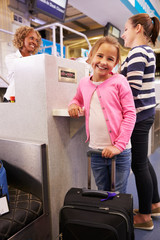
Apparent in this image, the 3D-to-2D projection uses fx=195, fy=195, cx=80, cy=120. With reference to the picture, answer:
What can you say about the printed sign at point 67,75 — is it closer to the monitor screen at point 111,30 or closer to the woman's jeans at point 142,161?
the woman's jeans at point 142,161

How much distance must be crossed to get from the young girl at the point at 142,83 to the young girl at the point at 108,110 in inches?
6.1

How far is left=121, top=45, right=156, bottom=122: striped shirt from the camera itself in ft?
3.81

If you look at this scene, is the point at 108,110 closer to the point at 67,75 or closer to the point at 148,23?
the point at 67,75

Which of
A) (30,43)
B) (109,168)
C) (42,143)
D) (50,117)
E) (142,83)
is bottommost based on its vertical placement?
(109,168)

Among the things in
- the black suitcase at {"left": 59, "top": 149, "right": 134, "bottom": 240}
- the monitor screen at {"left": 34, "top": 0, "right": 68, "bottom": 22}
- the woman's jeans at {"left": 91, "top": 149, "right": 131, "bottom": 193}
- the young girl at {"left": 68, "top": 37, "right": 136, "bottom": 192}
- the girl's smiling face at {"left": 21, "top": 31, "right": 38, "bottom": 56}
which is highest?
the monitor screen at {"left": 34, "top": 0, "right": 68, "bottom": 22}

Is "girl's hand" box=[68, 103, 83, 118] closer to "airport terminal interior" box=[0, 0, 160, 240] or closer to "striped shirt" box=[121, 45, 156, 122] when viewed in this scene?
"airport terminal interior" box=[0, 0, 160, 240]

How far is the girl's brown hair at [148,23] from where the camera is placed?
125 centimetres

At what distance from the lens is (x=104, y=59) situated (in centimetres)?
104

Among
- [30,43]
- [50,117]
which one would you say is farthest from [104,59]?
[30,43]

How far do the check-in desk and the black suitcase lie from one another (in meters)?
0.38

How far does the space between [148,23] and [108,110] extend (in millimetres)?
685

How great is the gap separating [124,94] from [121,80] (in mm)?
81

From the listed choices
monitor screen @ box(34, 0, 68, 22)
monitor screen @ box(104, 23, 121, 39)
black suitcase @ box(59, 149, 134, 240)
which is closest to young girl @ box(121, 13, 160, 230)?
black suitcase @ box(59, 149, 134, 240)

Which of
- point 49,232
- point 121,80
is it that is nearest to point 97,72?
point 121,80
